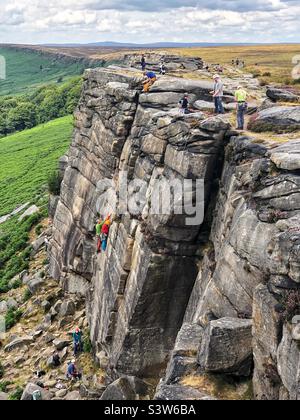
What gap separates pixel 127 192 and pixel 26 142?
102m

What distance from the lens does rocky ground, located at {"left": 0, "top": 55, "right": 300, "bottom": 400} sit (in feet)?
60.3

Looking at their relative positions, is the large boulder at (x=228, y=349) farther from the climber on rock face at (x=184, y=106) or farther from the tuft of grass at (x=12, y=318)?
the tuft of grass at (x=12, y=318)

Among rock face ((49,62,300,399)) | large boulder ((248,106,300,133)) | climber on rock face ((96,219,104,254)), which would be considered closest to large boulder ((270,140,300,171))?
rock face ((49,62,300,399))

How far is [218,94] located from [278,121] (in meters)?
5.26

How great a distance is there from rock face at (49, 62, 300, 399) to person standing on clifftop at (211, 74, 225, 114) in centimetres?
305

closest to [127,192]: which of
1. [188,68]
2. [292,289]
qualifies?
[292,289]

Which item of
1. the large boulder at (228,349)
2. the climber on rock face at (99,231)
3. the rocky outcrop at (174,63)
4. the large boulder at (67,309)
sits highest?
the rocky outcrop at (174,63)

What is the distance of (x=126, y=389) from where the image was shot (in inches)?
1072

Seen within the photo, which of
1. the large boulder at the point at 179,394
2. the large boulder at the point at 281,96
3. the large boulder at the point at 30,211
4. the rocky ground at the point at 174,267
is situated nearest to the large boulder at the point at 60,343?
the rocky ground at the point at 174,267

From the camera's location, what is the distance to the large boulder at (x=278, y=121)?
87.2 ft

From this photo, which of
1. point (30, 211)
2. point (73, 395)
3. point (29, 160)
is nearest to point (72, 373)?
point (73, 395)

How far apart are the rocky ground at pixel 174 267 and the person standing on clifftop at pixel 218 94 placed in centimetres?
100

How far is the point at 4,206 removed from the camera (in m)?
76.9

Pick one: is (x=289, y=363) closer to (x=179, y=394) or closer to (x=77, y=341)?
(x=179, y=394)
